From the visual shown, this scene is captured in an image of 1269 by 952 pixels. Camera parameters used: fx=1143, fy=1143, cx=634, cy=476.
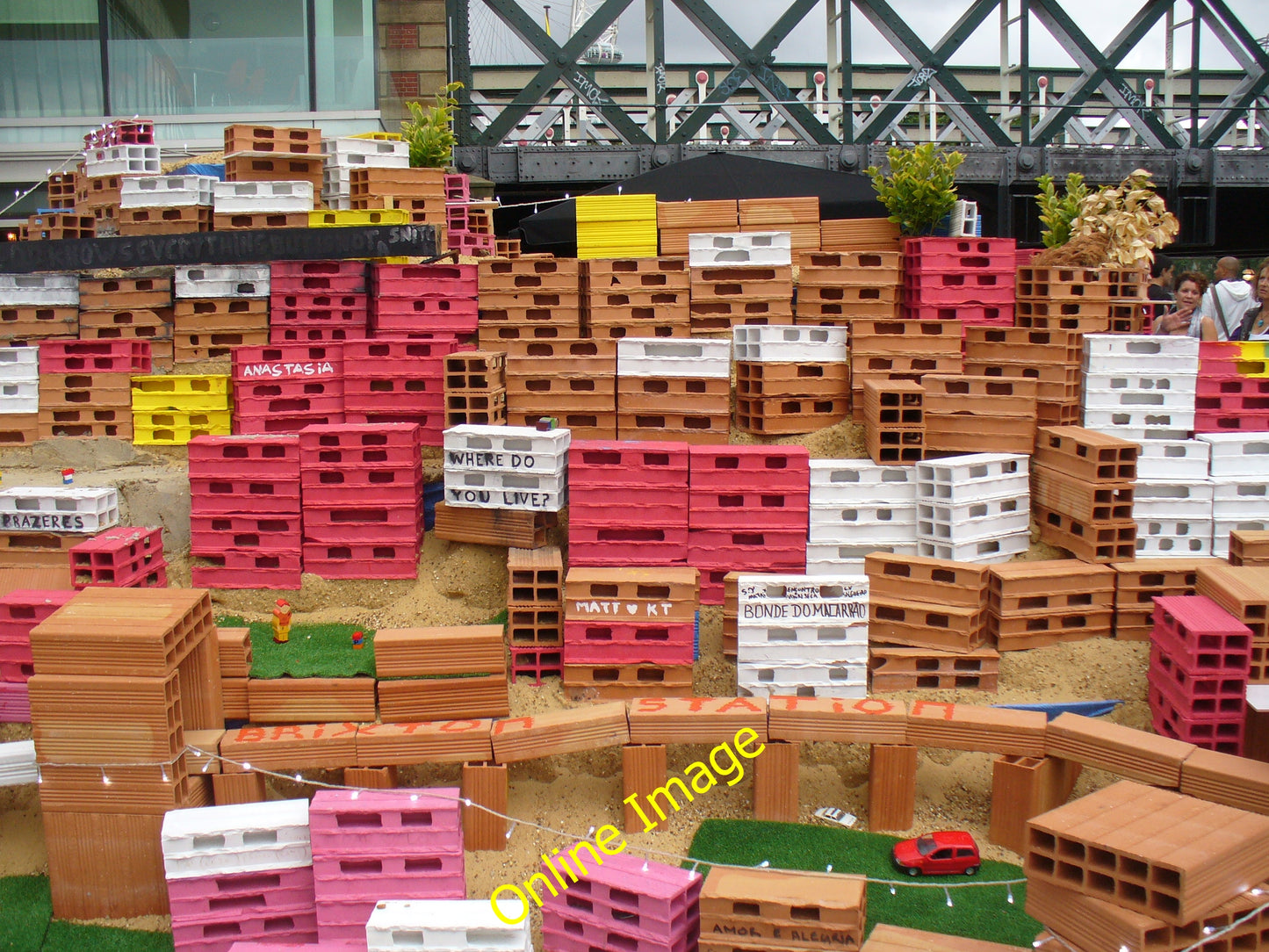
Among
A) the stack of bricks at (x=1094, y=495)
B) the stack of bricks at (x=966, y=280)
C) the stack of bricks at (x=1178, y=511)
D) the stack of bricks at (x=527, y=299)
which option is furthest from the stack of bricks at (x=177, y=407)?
the stack of bricks at (x=1178, y=511)

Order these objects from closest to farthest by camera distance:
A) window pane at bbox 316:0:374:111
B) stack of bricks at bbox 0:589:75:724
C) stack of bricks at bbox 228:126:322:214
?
stack of bricks at bbox 0:589:75:724 → stack of bricks at bbox 228:126:322:214 → window pane at bbox 316:0:374:111

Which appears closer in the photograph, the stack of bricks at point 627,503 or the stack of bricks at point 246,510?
the stack of bricks at point 627,503

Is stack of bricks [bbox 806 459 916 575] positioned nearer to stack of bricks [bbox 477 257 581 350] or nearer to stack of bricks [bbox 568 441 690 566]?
stack of bricks [bbox 568 441 690 566]

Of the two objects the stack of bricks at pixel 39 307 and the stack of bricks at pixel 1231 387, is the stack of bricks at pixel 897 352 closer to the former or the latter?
the stack of bricks at pixel 1231 387

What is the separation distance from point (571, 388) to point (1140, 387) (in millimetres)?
6322

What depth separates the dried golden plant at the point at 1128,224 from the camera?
13.9 m

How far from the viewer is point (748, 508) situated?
1166cm

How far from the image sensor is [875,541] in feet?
38.5

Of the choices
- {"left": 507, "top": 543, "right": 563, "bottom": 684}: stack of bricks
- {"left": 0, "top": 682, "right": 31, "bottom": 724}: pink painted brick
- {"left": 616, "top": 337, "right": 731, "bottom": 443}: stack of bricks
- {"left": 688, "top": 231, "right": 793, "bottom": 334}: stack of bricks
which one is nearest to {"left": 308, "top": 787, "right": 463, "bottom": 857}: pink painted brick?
{"left": 507, "top": 543, "right": 563, "bottom": 684}: stack of bricks

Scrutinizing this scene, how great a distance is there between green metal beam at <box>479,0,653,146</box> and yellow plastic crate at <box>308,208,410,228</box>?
8.33 metres

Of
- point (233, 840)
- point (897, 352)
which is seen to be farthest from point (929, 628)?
point (233, 840)

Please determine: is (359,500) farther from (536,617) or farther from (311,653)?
(536,617)

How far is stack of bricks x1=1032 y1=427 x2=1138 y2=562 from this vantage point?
11.2 meters

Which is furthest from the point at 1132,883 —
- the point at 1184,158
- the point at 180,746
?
the point at 1184,158
